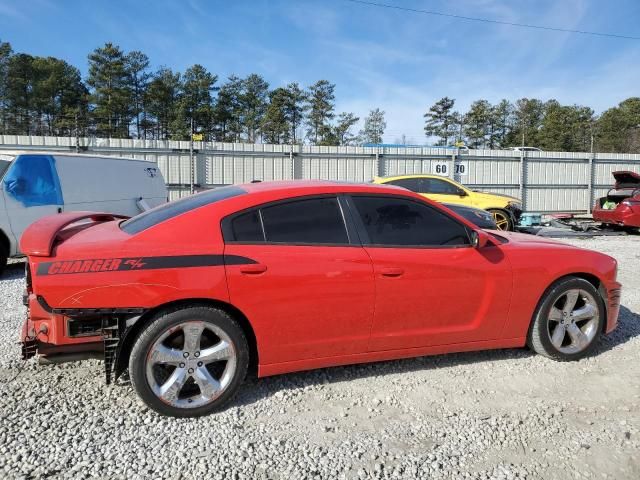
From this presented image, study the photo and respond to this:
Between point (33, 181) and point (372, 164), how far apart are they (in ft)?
39.8

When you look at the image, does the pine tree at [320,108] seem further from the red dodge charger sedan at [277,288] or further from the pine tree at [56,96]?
the red dodge charger sedan at [277,288]

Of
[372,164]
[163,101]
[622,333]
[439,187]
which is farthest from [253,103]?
[622,333]

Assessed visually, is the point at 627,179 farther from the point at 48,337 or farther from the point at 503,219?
the point at 48,337

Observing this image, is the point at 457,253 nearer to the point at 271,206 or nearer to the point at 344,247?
the point at 344,247

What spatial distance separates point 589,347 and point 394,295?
1.89 metres

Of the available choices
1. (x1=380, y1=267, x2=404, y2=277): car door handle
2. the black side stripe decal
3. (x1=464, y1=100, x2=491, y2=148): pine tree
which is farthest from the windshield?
(x1=464, y1=100, x2=491, y2=148): pine tree

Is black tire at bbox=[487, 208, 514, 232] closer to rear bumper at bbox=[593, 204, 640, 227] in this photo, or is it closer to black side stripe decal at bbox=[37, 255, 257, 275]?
rear bumper at bbox=[593, 204, 640, 227]

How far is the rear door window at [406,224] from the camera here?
129 inches

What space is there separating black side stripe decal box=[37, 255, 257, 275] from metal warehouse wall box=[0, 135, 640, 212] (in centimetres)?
1244

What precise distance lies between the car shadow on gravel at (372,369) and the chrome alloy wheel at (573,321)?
0.26 m

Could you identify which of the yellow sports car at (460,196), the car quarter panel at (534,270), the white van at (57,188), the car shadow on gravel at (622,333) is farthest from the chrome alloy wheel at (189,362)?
the yellow sports car at (460,196)

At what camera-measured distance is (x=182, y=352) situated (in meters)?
2.84

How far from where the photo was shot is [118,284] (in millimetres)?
2709

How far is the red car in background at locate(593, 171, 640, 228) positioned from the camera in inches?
467
